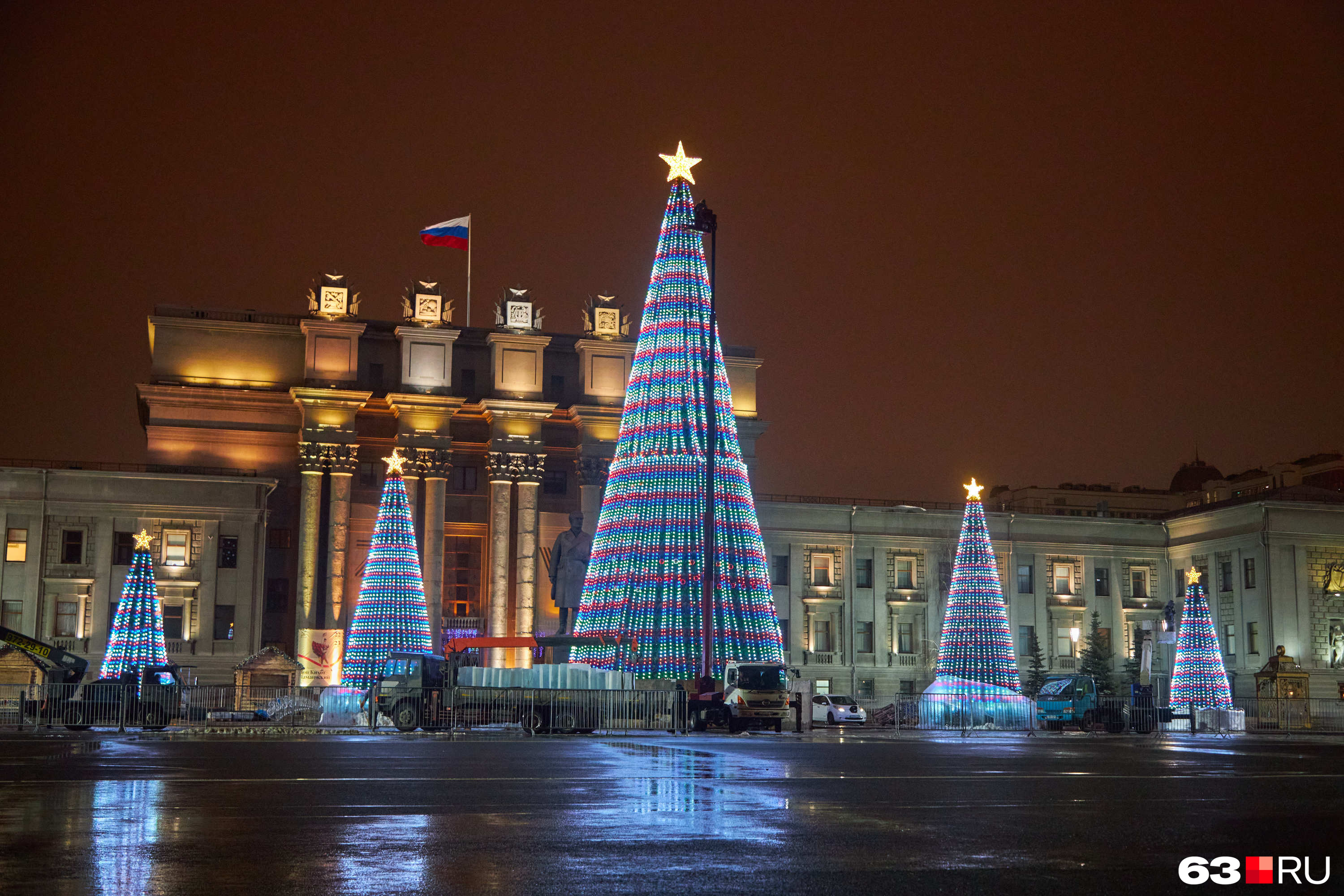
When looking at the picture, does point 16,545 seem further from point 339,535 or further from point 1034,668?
point 1034,668

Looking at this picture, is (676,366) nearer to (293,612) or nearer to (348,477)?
(348,477)

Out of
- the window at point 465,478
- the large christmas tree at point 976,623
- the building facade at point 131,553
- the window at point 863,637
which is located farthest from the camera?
the window at point 863,637

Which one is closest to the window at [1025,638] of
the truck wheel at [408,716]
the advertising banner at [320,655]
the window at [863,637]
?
the window at [863,637]

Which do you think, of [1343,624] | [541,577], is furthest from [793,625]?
[1343,624]

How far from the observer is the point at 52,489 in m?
62.8

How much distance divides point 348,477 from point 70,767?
47365 millimetres

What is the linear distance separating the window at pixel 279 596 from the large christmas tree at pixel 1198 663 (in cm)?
4055

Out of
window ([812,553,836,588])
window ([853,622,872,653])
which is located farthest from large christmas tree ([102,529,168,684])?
window ([853,622,872,653])

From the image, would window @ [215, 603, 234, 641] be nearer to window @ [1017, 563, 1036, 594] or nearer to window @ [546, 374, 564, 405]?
window @ [546, 374, 564, 405]

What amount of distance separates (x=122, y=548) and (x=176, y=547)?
2230 millimetres

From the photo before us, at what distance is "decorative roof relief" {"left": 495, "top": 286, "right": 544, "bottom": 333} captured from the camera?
71500 mm

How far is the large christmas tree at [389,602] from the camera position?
47.0 meters

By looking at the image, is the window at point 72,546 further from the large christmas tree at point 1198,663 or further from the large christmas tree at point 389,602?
the large christmas tree at point 1198,663

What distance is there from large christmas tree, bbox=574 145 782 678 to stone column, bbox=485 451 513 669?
28.8 meters
